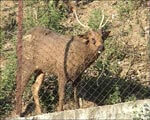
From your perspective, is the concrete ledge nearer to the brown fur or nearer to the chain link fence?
the chain link fence

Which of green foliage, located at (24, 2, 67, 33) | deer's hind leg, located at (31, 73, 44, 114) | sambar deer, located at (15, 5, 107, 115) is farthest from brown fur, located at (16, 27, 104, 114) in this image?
green foliage, located at (24, 2, 67, 33)

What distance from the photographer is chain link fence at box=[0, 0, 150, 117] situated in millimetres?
9039

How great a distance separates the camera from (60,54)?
8633mm

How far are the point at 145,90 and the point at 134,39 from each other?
2.16 metres

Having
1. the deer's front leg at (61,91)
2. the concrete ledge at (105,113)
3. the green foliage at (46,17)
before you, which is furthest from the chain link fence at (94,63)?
the concrete ledge at (105,113)

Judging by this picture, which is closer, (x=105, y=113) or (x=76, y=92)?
(x=105, y=113)

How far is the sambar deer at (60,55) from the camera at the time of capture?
8648 mm

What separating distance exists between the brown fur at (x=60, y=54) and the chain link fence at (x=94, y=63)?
0.02 meters

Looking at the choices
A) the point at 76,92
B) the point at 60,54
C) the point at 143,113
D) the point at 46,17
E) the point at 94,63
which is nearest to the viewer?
the point at 143,113

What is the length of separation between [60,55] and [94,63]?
1335 mm

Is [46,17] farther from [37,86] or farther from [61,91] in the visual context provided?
[61,91]

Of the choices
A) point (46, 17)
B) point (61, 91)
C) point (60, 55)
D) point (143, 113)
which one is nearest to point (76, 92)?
point (61, 91)

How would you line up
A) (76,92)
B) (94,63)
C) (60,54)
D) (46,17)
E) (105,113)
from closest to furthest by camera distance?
(105,113), (60,54), (76,92), (94,63), (46,17)

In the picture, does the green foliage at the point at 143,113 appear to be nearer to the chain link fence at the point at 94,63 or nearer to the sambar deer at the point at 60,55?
the chain link fence at the point at 94,63
